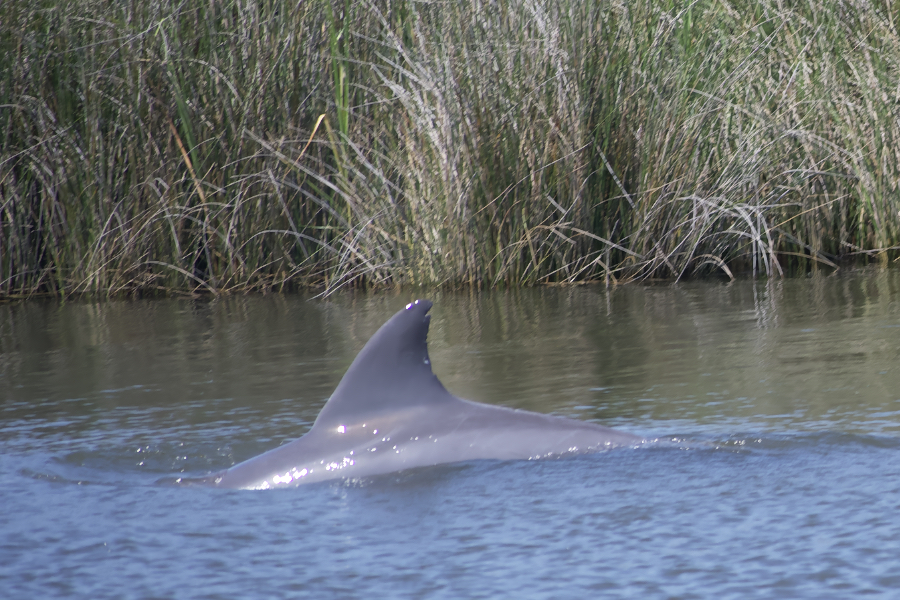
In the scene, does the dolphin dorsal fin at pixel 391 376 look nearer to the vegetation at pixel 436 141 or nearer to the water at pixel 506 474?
the water at pixel 506 474

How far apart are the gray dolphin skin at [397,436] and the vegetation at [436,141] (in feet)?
14.1

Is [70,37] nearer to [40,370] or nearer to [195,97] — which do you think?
[195,97]

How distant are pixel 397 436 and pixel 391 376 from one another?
18 centimetres

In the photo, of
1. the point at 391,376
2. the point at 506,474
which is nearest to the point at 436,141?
the point at 391,376

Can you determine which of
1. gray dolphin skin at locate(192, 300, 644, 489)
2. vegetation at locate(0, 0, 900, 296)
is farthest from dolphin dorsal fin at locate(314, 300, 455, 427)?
vegetation at locate(0, 0, 900, 296)

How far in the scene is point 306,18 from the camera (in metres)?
8.95

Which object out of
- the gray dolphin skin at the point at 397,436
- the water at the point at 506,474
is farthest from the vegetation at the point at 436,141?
the gray dolphin skin at the point at 397,436

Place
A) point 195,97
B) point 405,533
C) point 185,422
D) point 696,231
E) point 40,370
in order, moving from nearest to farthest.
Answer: point 405,533 < point 185,422 < point 40,370 < point 696,231 < point 195,97

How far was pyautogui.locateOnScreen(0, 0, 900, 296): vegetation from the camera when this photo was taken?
815cm

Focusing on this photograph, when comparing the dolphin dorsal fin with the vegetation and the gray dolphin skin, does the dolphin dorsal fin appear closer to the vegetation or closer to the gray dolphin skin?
the gray dolphin skin

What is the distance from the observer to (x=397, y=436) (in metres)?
3.74

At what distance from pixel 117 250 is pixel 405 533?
20.6 feet

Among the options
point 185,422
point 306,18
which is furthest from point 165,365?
point 306,18

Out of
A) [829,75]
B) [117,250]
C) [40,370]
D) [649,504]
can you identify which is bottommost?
[649,504]
